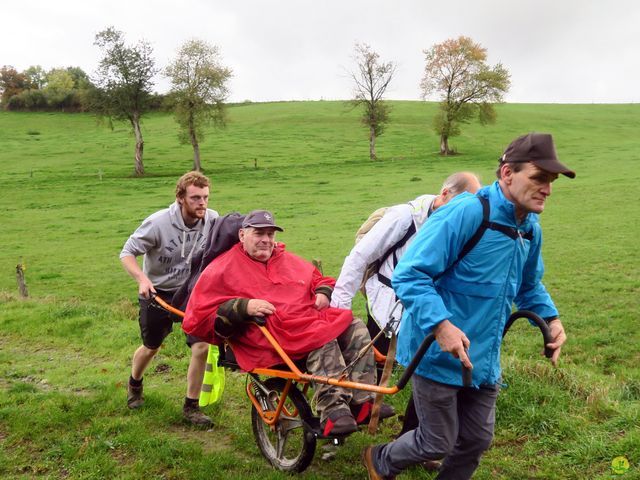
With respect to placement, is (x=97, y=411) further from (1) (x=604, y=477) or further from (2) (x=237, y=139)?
(2) (x=237, y=139)

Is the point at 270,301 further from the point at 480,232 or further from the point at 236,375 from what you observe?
the point at 236,375

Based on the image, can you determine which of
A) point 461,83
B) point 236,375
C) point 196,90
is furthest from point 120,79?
point 236,375

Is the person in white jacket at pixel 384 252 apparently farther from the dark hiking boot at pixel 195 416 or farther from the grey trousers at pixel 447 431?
the dark hiking boot at pixel 195 416

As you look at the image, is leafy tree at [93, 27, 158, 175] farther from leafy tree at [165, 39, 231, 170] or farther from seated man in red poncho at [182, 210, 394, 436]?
seated man in red poncho at [182, 210, 394, 436]

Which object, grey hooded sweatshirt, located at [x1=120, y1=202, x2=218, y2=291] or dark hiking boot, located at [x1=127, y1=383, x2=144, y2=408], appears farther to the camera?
dark hiking boot, located at [x1=127, y1=383, x2=144, y2=408]

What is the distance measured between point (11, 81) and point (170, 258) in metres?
90.3

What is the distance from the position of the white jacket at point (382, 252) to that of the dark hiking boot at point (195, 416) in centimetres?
189

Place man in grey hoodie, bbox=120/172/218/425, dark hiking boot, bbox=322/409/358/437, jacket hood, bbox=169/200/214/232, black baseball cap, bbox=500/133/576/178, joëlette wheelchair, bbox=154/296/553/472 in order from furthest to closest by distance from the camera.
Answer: jacket hood, bbox=169/200/214/232 → man in grey hoodie, bbox=120/172/218/425 → joëlette wheelchair, bbox=154/296/553/472 → dark hiking boot, bbox=322/409/358/437 → black baseball cap, bbox=500/133/576/178

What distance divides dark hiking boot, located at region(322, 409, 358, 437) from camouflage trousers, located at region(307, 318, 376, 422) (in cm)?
5

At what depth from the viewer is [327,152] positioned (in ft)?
157

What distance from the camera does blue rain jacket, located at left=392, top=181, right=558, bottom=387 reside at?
304 cm

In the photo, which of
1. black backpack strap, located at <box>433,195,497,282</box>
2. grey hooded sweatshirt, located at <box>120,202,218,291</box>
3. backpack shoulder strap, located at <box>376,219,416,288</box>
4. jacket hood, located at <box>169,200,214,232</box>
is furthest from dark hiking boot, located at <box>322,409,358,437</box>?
jacket hood, located at <box>169,200,214,232</box>

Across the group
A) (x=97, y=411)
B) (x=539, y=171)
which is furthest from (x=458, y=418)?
(x=97, y=411)

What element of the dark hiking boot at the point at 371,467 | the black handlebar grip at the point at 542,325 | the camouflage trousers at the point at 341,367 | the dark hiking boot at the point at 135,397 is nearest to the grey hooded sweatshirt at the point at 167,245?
the dark hiking boot at the point at 135,397
